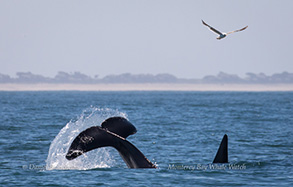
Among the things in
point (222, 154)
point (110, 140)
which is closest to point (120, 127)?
point (110, 140)

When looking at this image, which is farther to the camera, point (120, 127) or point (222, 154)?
point (222, 154)

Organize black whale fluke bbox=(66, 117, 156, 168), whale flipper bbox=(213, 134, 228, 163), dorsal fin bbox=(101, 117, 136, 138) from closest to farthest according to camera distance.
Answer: black whale fluke bbox=(66, 117, 156, 168), dorsal fin bbox=(101, 117, 136, 138), whale flipper bbox=(213, 134, 228, 163)

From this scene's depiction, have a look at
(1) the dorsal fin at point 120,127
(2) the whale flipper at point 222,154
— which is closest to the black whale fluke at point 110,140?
(1) the dorsal fin at point 120,127

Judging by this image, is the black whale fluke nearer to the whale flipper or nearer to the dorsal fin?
the dorsal fin

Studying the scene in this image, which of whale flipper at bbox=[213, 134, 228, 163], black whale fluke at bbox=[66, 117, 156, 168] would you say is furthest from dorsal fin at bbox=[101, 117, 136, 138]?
whale flipper at bbox=[213, 134, 228, 163]

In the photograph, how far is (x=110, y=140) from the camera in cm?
1589

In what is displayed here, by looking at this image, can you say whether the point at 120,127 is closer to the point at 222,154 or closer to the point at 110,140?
the point at 110,140

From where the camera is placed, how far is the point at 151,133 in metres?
37.0

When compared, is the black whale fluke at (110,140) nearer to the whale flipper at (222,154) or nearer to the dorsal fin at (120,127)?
the dorsal fin at (120,127)

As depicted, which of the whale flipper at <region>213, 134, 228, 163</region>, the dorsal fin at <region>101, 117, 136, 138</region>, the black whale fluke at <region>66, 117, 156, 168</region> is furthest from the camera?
the whale flipper at <region>213, 134, 228, 163</region>

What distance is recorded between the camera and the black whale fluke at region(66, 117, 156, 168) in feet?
49.4

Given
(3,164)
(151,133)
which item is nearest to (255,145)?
(151,133)

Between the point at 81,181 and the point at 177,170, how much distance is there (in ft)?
13.0

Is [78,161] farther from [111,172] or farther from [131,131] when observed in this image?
[131,131]
